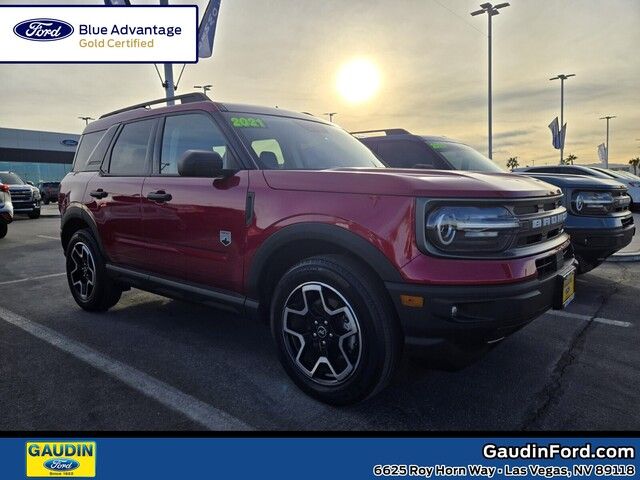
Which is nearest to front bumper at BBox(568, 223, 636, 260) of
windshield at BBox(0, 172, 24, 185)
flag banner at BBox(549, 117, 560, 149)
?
windshield at BBox(0, 172, 24, 185)

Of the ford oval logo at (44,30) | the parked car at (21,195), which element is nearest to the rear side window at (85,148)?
the ford oval logo at (44,30)

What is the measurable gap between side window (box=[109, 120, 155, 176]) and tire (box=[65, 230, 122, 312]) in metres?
0.79

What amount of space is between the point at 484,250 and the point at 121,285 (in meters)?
3.53

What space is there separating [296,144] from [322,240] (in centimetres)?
114

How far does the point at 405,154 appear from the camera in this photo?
19.4ft

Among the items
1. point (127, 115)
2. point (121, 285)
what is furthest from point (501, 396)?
point (127, 115)

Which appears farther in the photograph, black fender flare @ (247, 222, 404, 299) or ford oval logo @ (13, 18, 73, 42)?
ford oval logo @ (13, 18, 73, 42)

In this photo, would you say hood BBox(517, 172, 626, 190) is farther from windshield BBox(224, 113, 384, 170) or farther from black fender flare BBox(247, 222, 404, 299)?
black fender flare BBox(247, 222, 404, 299)

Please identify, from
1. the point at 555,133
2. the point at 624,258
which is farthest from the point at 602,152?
the point at 624,258

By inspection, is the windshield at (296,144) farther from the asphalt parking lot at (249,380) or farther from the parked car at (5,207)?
the parked car at (5,207)

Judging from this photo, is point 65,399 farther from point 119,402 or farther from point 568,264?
point 568,264

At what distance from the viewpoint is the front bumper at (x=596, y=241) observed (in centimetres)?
457

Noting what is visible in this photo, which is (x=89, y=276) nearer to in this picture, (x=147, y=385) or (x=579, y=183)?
(x=147, y=385)

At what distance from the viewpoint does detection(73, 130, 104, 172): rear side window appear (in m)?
4.53
